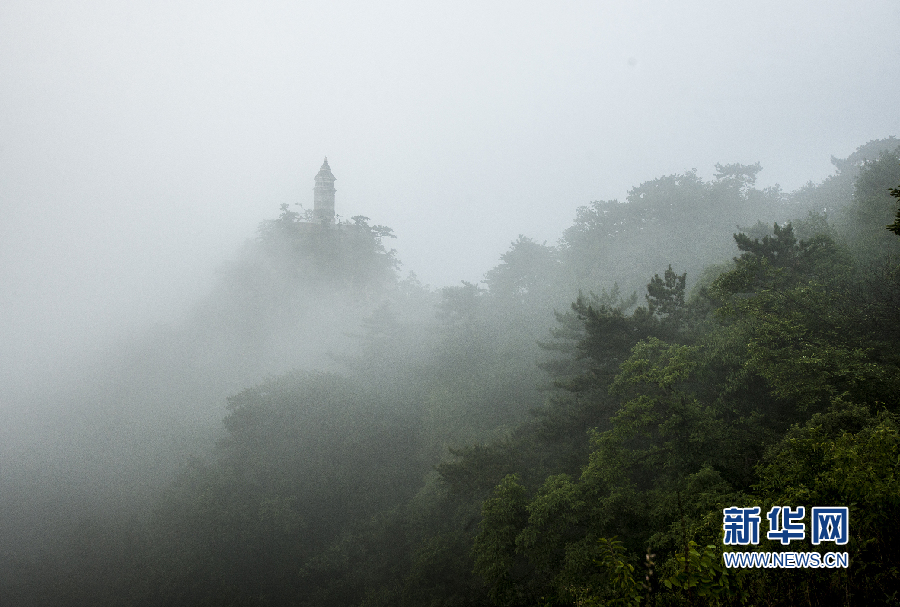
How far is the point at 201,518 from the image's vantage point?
2725 centimetres

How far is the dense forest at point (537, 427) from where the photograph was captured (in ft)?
31.6

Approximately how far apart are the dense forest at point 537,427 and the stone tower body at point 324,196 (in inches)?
160

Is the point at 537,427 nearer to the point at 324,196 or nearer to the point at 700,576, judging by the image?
the point at 700,576

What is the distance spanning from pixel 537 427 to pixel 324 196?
172ft

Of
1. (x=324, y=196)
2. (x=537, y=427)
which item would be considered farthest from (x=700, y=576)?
(x=324, y=196)

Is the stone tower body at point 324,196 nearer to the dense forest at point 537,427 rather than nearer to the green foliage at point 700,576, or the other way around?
the dense forest at point 537,427

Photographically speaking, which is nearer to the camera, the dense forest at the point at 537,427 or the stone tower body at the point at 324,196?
the dense forest at the point at 537,427

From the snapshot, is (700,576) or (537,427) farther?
(537,427)

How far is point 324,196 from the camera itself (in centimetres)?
6103

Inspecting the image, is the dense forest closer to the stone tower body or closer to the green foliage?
the green foliage

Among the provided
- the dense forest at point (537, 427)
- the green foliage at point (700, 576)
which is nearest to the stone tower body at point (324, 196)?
the dense forest at point (537, 427)

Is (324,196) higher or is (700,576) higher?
(324,196)

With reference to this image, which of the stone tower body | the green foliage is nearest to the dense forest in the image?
the green foliage

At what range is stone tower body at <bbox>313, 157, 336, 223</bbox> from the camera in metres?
59.9
